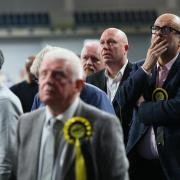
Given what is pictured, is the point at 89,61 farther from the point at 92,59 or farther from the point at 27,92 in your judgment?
the point at 27,92

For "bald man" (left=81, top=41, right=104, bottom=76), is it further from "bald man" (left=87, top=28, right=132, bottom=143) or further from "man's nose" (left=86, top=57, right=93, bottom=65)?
"bald man" (left=87, top=28, right=132, bottom=143)

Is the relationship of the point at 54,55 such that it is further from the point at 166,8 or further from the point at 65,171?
the point at 166,8

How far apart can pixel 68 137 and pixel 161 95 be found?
1.34m

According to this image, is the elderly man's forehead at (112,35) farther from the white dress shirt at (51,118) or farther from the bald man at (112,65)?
the white dress shirt at (51,118)

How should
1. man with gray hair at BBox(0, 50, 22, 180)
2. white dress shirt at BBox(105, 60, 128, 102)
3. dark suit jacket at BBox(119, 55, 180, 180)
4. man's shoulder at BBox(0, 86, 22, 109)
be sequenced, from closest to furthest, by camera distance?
man with gray hair at BBox(0, 50, 22, 180)
man's shoulder at BBox(0, 86, 22, 109)
dark suit jacket at BBox(119, 55, 180, 180)
white dress shirt at BBox(105, 60, 128, 102)

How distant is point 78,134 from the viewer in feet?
8.09

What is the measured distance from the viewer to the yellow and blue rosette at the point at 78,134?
243cm

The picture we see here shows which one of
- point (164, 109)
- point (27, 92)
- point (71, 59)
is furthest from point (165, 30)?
point (27, 92)

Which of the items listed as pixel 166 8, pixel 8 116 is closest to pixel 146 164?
pixel 8 116

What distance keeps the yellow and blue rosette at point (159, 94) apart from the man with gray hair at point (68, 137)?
115cm

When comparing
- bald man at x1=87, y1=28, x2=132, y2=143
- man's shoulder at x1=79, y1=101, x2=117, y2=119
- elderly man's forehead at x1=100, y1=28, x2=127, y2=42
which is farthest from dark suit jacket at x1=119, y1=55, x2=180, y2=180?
man's shoulder at x1=79, y1=101, x2=117, y2=119

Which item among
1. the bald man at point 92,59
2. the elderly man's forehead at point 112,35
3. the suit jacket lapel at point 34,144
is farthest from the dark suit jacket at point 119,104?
Result: the suit jacket lapel at point 34,144

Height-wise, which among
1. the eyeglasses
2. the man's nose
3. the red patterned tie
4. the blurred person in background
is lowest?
the blurred person in background

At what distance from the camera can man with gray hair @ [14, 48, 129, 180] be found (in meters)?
2.46
